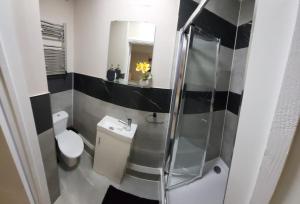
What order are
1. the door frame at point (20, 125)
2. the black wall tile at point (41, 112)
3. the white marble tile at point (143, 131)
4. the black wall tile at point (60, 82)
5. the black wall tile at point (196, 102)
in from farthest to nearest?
the black wall tile at point (60, 82)
the white marble tile at point (143, 131)
the black wall tile at point (196, 102)
the black wall tile at point (41, 112)
the door frame at point (20, 125)

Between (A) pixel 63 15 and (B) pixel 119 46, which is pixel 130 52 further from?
(A) pixel 63 15

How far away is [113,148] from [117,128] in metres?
0.26

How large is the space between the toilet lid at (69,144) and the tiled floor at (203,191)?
1.33m

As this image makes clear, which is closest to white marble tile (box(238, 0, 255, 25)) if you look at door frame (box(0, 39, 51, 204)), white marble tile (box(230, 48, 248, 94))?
white marble tile (box(230, 48, 248, 94))

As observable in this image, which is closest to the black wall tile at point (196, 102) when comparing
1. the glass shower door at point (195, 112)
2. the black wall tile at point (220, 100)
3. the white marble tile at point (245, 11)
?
the glass shower door at point (195, 112)

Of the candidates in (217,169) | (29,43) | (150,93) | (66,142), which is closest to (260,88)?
(29,43)

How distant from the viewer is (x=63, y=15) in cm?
215

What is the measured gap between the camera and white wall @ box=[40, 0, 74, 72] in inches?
75.5

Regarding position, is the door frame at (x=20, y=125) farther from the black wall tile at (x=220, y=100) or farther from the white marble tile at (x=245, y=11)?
the white marble tile at (x=245, y=11)

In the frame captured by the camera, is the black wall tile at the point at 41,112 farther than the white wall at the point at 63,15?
No

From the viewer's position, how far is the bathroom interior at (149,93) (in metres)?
1.72

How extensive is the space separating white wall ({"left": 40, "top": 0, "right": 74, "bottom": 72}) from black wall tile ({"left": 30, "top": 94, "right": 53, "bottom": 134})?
4.21ft

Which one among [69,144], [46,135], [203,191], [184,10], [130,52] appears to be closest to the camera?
[46,135]

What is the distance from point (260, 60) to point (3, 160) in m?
1.20
